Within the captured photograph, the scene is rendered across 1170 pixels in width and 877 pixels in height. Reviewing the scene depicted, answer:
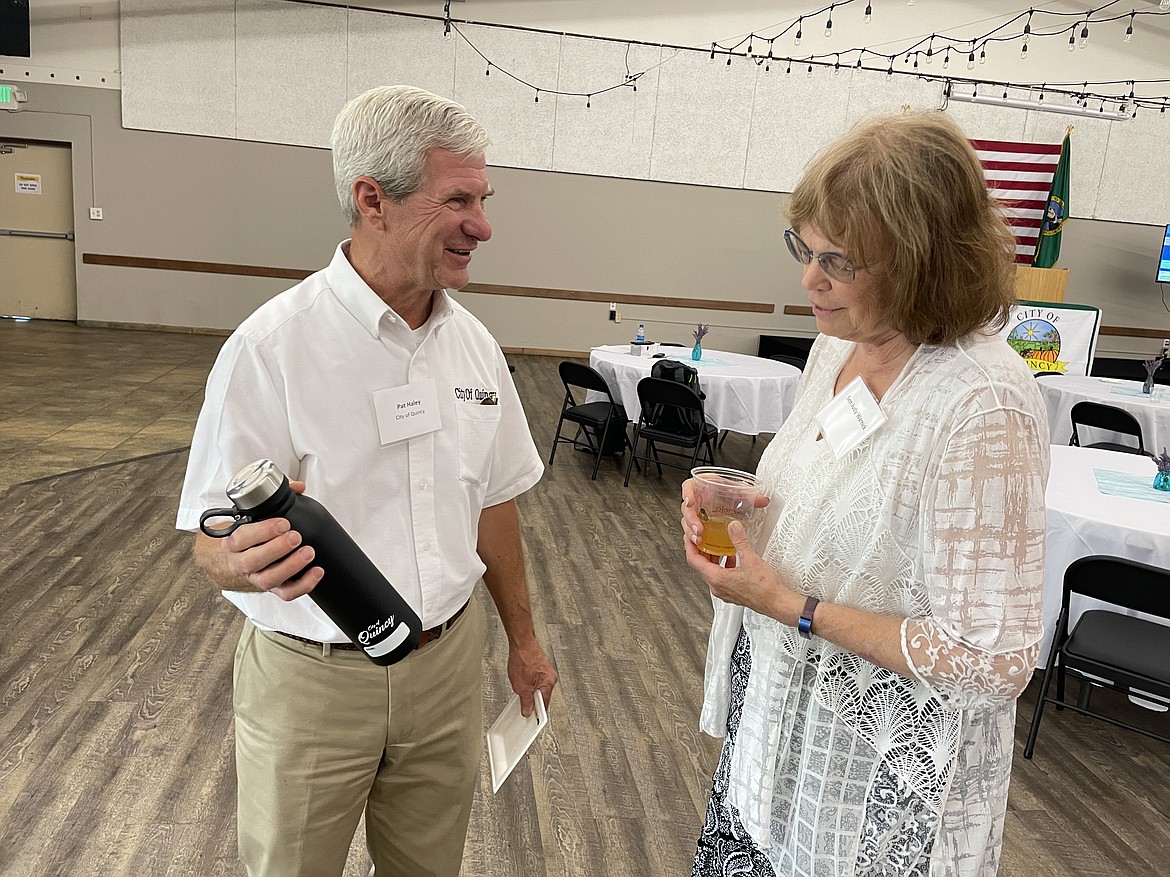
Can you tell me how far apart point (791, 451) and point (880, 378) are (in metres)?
0.18

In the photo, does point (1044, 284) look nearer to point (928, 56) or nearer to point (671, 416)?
point (928, 56)

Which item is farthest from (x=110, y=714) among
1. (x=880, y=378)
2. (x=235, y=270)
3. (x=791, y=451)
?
(x=235, y=270)

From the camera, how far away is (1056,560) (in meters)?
3.20

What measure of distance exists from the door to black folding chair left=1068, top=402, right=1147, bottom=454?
35.7 feet

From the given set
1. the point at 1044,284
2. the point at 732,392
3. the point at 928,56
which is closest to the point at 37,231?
the point at 732,392

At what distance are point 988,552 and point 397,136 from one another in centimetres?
104

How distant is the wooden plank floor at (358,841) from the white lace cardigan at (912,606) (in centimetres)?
126

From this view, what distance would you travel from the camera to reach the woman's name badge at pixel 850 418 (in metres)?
1.17

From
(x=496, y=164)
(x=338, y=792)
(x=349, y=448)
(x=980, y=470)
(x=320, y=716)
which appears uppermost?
(x=496, y=164)

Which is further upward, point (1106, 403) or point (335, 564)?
point (335, 564)

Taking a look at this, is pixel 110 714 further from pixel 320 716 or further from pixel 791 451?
pixel 791 451

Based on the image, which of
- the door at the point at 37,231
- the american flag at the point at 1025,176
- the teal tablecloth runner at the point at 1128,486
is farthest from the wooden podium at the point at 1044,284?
the door at the point at 37,231

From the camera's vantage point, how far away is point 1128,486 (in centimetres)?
367

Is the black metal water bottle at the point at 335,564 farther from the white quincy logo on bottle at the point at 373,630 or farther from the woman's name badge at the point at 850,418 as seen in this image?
the woman's name badge at the point at 850,418
